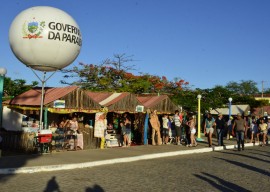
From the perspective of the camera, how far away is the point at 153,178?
30.7ft

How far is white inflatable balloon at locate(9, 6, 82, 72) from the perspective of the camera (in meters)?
12.0

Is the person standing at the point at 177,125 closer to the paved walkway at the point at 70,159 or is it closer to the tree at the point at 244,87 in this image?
the paved walkway at the point at 70,159

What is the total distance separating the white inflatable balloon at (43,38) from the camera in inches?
473

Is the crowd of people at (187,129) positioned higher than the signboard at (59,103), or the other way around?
the signboard at (59,103)

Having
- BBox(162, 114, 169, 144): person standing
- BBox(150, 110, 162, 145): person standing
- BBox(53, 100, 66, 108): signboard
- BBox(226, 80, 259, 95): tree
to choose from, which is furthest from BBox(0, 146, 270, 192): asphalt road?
BBox(226, 80, 259, 95): tree

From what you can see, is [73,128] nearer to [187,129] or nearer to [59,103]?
[59,103]

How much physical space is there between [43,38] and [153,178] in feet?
19.0

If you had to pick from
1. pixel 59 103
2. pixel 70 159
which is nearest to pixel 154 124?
pixel 59 103

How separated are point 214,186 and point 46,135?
252 inches

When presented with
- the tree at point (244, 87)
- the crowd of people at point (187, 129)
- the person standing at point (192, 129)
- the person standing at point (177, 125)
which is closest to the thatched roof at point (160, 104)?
the crowd of people at point (187, 129)

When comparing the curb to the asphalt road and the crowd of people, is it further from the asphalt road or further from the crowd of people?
the crowd of people

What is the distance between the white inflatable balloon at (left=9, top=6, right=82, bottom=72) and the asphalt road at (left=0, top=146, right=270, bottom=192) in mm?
3984

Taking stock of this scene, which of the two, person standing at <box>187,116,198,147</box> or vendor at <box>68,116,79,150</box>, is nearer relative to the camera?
vendor at <box>68,116,79,150</box>

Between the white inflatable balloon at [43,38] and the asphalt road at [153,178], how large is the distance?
13.1 feet
